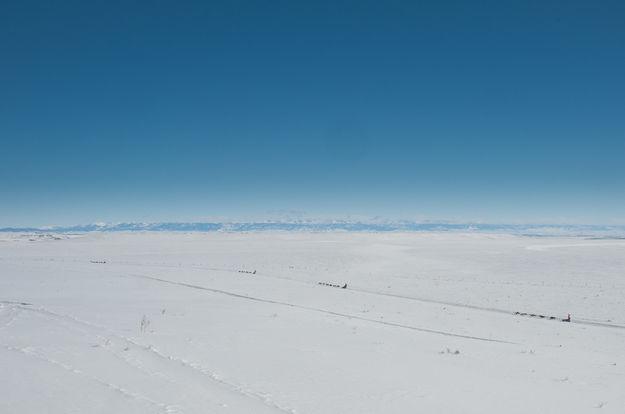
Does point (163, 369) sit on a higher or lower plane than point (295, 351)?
higher

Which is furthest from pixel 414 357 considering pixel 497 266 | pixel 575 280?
pixel 497 266

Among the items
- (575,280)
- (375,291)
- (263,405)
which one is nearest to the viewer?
(263,405)

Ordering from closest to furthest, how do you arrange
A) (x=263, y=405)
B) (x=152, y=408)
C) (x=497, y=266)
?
(x=152, y=408) < (x=263, y=405) < (x=497, y=266)

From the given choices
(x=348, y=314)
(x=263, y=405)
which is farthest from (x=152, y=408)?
(x=348, y=314)

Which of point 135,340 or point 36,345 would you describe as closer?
point 36,345

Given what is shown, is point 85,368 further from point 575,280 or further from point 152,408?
point 575,280

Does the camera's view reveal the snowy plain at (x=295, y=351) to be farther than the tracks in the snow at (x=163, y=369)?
Yes

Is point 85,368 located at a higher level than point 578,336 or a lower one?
higher

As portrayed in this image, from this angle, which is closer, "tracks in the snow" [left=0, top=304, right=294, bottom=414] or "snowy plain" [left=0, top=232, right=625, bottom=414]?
"tracks in the snow" [left=0, top=304, right=294, bottom=414]

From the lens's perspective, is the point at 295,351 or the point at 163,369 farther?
the point at 295,351
